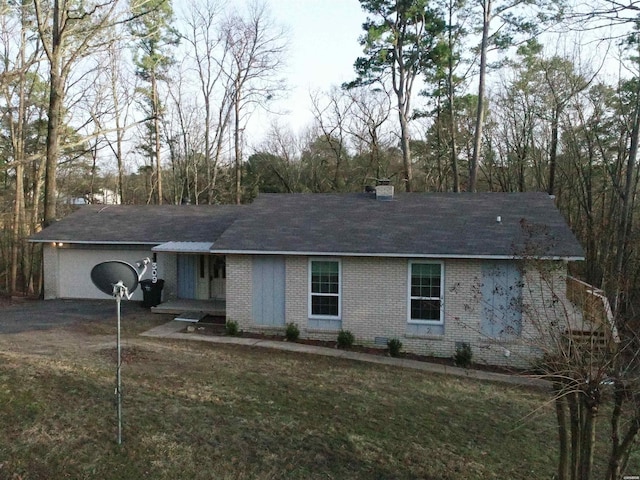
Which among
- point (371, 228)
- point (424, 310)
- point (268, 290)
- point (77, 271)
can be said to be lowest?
point (424, 310)

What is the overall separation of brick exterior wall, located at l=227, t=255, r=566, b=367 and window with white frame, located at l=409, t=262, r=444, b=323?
0.53 ft

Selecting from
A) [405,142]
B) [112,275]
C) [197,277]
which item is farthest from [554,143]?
[112,275]

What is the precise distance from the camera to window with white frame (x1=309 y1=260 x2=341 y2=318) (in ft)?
45.0

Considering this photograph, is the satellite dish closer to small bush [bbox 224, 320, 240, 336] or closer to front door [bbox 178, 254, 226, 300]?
small bush [bbox 224, 320, 240, 336]

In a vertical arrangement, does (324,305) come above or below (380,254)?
below

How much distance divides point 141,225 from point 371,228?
33.3 ft

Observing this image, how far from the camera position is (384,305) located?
1335cm

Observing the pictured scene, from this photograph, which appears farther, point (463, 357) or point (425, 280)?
point (425, 280)

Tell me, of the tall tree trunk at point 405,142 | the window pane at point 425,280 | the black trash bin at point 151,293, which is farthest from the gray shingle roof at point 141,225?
the tall tree trunk at point 405,142

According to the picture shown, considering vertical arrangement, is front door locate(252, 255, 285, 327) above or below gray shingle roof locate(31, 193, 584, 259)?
below

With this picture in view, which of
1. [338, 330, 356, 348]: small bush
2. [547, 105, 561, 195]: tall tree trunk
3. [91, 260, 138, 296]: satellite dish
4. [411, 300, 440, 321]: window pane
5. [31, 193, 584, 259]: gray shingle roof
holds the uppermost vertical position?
[547, 105, 561, 195]: tall tree trunk

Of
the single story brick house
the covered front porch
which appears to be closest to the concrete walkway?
the single story brick house

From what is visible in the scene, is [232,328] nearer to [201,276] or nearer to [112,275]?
[201,276]

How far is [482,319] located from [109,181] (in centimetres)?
3519
